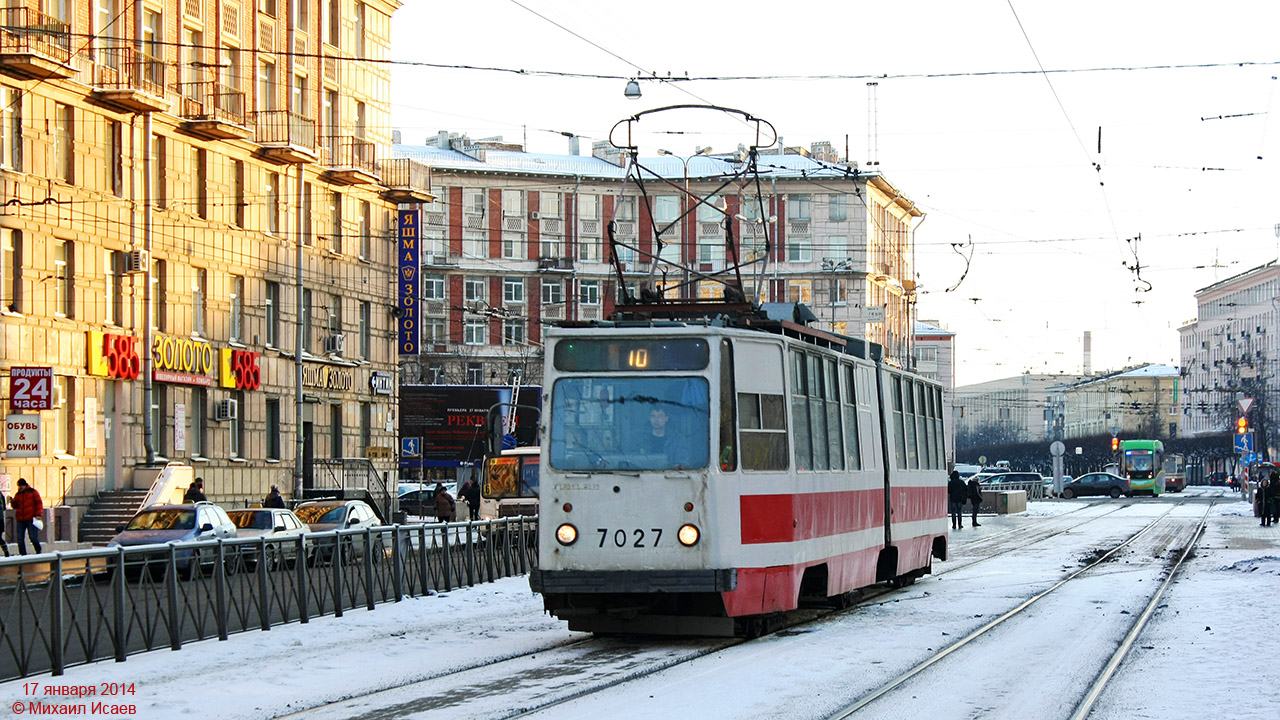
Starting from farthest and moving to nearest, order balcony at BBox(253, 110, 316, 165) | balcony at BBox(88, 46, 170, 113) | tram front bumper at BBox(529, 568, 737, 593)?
balcony at BBox(253, 110, 316, 165)
balcony at BBox(88, 46, 170, 113)
tram front bumper at BBox(529, 568, 737, 593)

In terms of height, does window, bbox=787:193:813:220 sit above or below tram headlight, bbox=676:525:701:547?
above

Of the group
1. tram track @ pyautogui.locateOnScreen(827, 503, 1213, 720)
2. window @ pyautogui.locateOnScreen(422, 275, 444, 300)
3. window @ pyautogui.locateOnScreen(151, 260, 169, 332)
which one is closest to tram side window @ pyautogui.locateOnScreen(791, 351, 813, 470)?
tram track @ pyautogui.locateOnScreen(827, 503, 1213, 720)

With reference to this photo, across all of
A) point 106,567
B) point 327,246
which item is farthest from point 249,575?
point 327,246

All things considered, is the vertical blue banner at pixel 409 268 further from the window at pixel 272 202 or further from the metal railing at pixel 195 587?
the metal railing at pixel 195 587

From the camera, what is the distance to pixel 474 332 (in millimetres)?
87312

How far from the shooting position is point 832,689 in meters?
12.0

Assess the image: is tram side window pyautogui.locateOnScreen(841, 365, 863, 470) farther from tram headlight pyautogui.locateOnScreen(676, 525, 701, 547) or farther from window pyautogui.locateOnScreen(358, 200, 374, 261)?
window pyautogui.locateOnScreen(358, 200, 374, 261)

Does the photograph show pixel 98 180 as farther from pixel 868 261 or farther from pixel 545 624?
pixel 868 261

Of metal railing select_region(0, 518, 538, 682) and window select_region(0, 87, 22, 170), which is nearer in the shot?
metal railing select_region(0, 518, 538, 682)

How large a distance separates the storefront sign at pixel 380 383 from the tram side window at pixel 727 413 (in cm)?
3673

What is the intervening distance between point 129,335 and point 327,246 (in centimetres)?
1080

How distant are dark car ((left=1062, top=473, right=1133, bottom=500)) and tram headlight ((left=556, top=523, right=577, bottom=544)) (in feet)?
239

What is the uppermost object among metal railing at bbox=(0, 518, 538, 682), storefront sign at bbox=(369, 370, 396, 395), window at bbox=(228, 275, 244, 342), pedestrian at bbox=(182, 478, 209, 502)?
window at bbox=(228, 275, 244, 342)

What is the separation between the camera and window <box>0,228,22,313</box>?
3331cm
